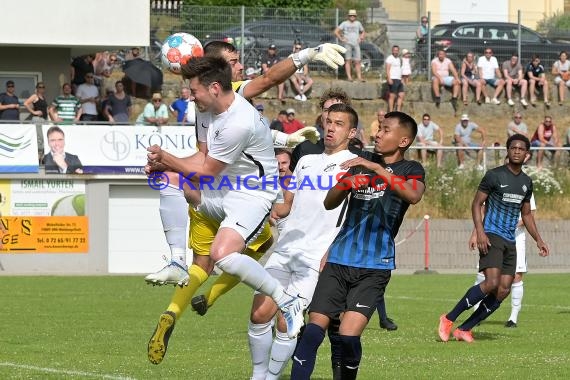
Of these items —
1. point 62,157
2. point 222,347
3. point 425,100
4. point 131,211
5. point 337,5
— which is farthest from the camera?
point 337,5

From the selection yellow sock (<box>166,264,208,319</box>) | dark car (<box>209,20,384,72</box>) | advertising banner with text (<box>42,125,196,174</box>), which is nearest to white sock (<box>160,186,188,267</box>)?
yellow sock (<box>166,264,208,319</box>)

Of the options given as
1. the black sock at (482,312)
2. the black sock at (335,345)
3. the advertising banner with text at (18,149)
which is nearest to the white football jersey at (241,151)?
the black sock at (335,345)

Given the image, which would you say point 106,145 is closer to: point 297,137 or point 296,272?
point 297,137

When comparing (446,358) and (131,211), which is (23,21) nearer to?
(131,211)

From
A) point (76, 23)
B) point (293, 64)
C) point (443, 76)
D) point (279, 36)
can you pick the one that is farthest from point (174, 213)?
point (443, 76)

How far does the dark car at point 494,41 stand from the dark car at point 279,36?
263cm

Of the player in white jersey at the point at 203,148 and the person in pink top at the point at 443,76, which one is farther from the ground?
the person in pink top at the point at 443,76

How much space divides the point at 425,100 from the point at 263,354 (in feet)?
88.1

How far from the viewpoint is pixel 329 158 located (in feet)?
30.8

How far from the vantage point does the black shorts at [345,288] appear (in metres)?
8.68

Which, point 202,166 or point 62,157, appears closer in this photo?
point 202,166

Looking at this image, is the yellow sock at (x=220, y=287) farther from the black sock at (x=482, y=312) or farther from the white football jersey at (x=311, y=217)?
the black sock at (x=482, y=312)

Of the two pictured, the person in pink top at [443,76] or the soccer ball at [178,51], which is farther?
the person in pink top at [443,76]

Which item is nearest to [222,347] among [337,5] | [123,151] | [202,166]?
[202,166]
